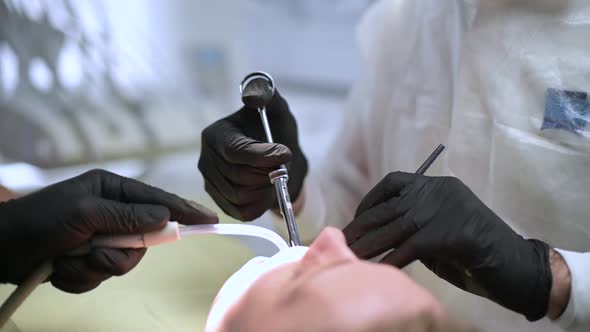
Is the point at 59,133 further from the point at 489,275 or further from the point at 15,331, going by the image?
the point at 489,275

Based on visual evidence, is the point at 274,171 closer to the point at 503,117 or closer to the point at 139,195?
the point at 139,195

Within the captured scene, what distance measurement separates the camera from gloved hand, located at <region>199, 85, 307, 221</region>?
843 millimetres

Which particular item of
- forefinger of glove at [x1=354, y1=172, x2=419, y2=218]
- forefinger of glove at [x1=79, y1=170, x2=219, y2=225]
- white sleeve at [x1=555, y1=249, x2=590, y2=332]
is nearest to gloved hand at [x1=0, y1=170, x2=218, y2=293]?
forefinger of glove at [x1=79, y1=170, x2=219, y2=225]

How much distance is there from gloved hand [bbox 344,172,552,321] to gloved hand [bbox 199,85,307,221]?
0.71 ft

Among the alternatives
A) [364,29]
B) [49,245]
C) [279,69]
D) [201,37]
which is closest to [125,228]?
[49,245]

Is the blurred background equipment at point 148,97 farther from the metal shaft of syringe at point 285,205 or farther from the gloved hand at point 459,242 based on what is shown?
the gloved hand at point 459,242

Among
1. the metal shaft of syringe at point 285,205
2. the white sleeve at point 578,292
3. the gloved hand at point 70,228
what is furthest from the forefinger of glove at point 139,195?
the white sleeve at point 578,292

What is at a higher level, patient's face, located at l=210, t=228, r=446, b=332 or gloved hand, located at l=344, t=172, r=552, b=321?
patient's face, located at l=210, t=228, r=446, b=332

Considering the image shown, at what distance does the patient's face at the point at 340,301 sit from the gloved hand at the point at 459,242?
16cm

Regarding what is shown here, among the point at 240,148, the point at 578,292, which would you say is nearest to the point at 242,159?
the point at 240,148

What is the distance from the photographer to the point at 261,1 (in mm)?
1880

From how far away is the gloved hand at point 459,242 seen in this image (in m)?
0.65

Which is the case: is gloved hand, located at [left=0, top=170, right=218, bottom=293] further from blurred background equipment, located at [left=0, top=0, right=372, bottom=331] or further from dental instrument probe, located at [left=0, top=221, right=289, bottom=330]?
blurred background equipment, located at [left=0, top=0, right=372, bottom=331]

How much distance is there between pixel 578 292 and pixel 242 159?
52 cm
